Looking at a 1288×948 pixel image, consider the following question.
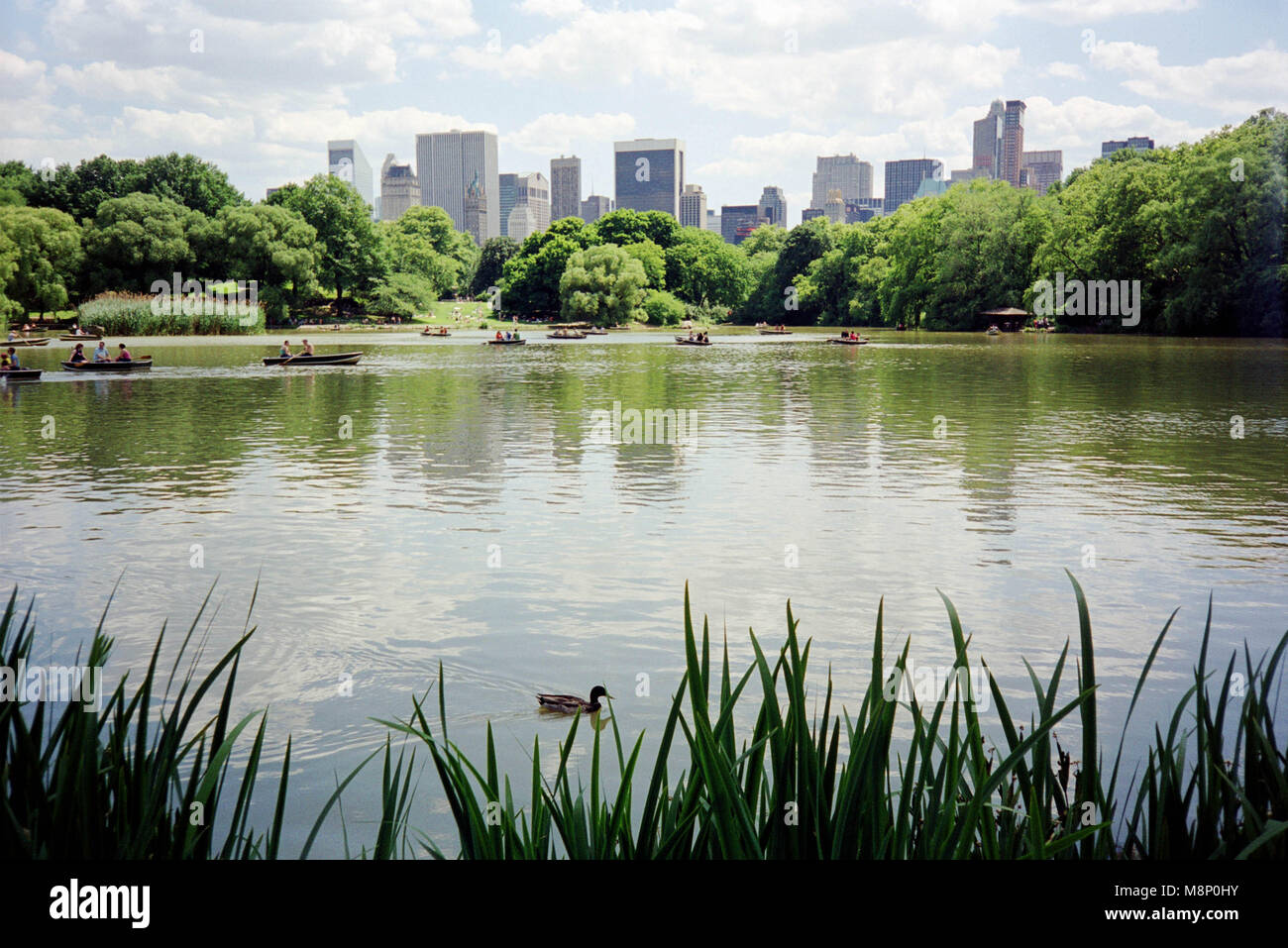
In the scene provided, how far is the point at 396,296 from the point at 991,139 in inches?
4041

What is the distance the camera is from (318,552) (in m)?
9.48

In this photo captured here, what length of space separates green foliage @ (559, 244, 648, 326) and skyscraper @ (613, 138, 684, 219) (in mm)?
82801

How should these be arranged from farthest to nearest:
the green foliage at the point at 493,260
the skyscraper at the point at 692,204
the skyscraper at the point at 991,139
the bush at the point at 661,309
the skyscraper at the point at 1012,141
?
the skyscraper at the point at 692,204 → the skyscraper at the point at 991,139 → the skyscraper at the point at 1012,141 → the green foliage at the point at 493,260 → the bush at the point at 661,309

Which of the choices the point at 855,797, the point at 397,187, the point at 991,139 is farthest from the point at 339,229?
the point at 397,187

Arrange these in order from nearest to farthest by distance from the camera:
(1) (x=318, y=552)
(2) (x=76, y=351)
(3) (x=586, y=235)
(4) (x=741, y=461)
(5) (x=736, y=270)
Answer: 1. (1) (x=318, y=552)
2. (4) (x=741, y=461)
3. (2) (x=76, y=351)
4. (3) (x=586, y=235)
5. (5) (x=736, y=270)

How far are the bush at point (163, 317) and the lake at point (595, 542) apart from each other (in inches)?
1042

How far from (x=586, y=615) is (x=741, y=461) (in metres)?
7.58

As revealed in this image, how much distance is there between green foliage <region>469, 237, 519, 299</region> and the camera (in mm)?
111125

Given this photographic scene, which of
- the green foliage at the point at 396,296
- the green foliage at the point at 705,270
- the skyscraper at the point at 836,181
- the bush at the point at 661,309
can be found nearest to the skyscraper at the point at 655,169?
the skyscraper at the point at 836,181

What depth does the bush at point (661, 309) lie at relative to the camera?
277 ft

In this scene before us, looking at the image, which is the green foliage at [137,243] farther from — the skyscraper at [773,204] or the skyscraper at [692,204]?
the skyscraper at [773,204]
